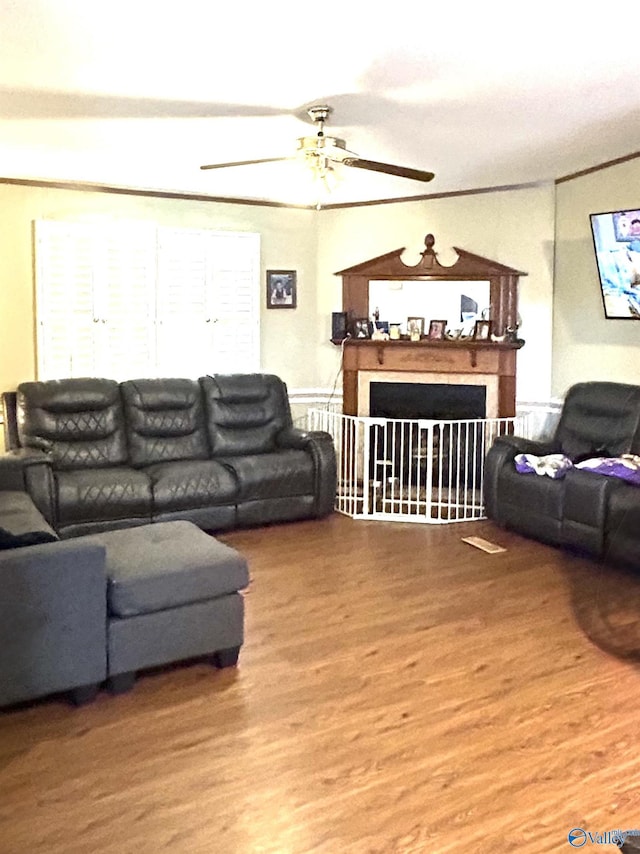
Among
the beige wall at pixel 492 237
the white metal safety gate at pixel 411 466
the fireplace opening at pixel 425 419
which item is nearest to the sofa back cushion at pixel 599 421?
the white metal safety gate at pixel 411 466

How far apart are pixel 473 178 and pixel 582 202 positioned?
81cm

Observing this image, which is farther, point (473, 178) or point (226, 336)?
point (226, 336)

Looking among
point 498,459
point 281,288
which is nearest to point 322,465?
point 498,459

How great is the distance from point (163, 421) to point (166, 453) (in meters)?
0.24

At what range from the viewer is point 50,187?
605 cm

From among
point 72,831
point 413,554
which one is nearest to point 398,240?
point 413,554

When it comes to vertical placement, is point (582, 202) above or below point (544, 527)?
above

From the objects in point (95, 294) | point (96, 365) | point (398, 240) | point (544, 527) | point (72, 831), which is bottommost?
point (72, 831)

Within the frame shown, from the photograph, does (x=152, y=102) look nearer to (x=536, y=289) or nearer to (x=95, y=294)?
(x=95, y=294)

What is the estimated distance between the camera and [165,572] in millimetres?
3350

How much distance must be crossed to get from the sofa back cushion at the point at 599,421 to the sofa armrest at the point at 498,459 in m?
0.20

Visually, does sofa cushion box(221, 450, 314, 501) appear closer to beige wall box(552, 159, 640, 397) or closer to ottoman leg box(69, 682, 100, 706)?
beige wall box(552, 159, 640, 397)

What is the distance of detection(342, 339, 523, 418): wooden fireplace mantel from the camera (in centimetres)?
650

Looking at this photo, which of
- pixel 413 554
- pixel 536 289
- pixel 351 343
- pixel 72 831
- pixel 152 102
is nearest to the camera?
pixel 72 831
